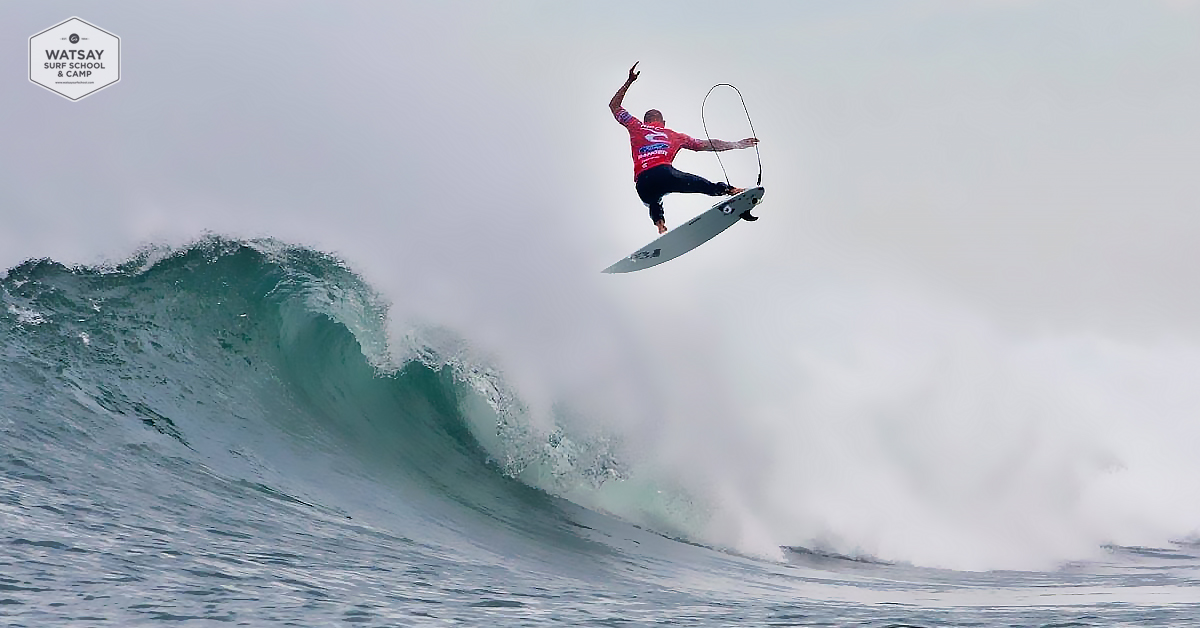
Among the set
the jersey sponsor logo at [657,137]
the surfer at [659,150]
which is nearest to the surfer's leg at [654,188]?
the surfer at [659,150]

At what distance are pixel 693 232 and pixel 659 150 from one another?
4.01 ft

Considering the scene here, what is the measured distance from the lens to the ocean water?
5707 mm

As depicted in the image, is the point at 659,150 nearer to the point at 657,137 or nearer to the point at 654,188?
the point at 657,137

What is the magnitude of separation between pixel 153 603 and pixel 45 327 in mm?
7204

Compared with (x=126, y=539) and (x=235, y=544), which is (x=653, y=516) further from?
(x=126, y=539)

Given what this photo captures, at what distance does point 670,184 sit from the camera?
10125mm

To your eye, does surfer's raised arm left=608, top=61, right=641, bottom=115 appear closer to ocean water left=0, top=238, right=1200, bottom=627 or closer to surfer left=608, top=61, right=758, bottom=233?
surfer left=608, top=61, right=758, bottom=233

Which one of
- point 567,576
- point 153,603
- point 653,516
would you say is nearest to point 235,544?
point 153,603

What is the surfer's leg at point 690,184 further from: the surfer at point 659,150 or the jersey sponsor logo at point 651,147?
the jersey sponsor logo at point 651,147

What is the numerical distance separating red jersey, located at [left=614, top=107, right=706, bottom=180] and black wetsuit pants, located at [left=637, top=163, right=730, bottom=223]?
0.26 ft

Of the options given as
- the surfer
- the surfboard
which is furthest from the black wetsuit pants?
the surfboard

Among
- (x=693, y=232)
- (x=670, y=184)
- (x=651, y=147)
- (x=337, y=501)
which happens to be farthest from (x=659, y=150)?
(x=337, y=501)

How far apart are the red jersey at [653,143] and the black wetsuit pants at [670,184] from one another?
0.26 ft

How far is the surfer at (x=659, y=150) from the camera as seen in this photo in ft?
33.1
